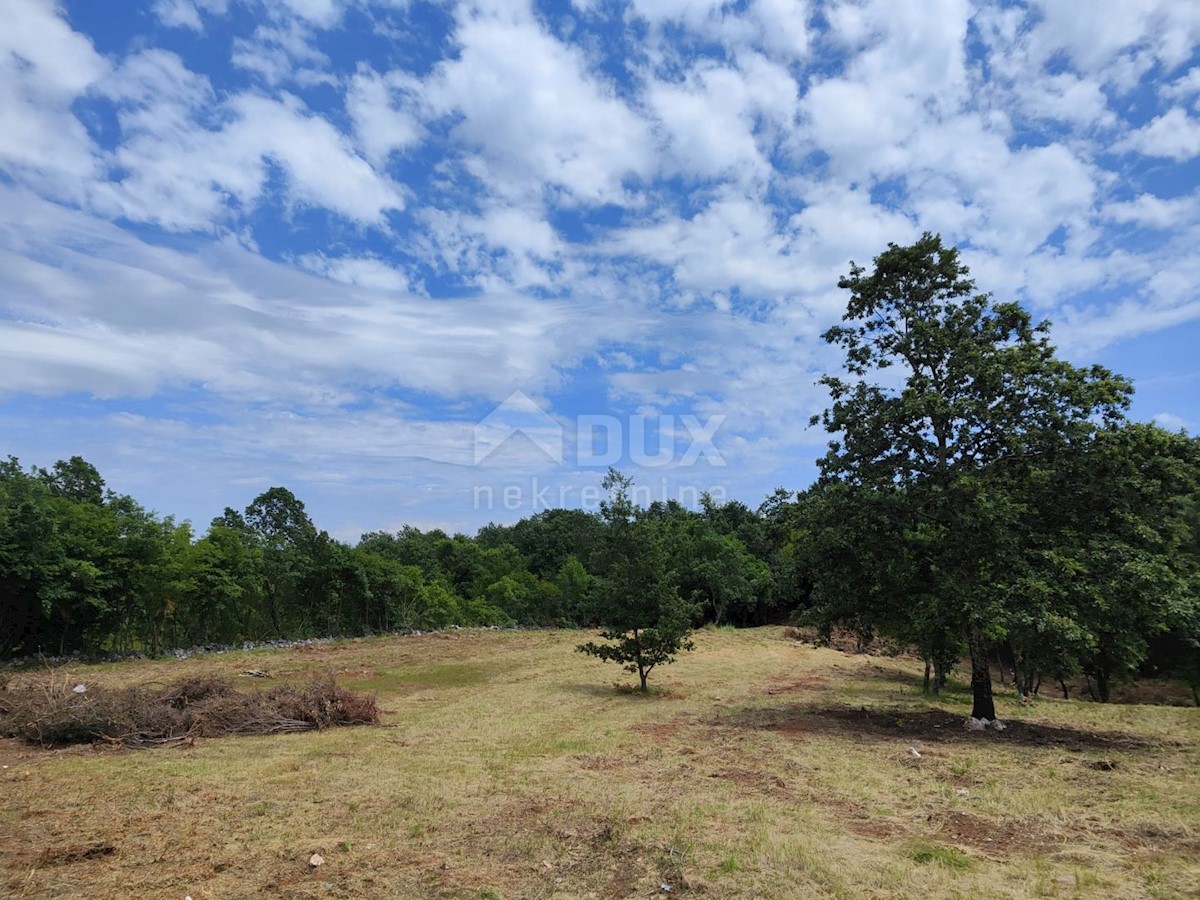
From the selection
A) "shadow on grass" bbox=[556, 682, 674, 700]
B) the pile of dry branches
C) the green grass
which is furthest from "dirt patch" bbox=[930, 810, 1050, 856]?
"shadow on grass" bbox=[556, 682, 674, 700]

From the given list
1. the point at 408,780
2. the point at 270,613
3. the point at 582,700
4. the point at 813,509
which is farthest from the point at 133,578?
the point at 813,509

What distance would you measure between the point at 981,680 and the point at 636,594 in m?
8.82

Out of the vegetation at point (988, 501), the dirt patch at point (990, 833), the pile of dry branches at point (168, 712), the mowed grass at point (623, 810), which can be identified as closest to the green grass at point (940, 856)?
the mowed grass at point (623, 810)

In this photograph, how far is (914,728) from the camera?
14.0 m

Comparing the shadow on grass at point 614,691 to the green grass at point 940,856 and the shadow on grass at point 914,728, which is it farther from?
the green grass at point 940,856

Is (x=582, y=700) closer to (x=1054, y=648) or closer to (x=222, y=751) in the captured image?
(x=222, y=751)

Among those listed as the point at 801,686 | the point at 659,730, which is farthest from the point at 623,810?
the point at 801,686

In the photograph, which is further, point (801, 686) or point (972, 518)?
point (801, 686)

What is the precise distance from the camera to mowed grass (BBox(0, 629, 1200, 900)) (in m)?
5.87

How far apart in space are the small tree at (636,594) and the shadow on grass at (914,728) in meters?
3.55

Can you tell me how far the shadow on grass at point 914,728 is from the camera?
495 inches

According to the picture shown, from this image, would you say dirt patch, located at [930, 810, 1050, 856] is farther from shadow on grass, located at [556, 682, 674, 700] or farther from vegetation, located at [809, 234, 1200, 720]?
shadow on grass, located at [556, 682, 674, 700]

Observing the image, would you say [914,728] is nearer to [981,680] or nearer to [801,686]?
[981,680]

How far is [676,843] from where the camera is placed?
6691 mm
